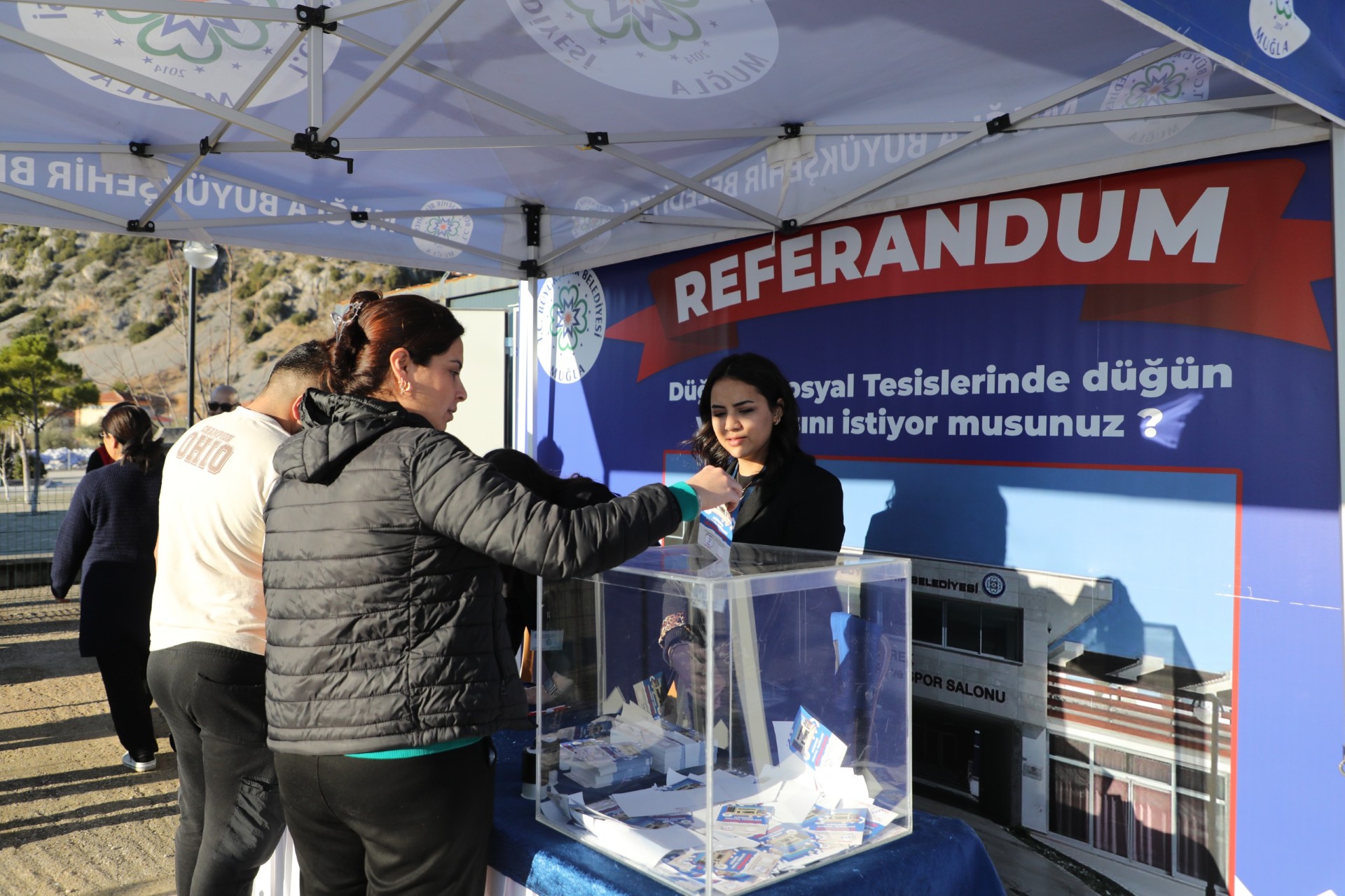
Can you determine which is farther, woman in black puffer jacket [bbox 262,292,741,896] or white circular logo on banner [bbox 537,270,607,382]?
white circular logo on banner [bbox 537,270,607,382]

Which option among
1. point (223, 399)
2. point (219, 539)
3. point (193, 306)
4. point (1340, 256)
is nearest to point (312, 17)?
point (219, 539)

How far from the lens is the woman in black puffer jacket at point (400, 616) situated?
47.2 inches

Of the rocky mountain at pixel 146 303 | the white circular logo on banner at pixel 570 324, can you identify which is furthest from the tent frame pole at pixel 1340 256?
the rocky mountain at pixel 146 303

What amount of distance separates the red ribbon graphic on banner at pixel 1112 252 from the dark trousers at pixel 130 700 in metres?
3.29

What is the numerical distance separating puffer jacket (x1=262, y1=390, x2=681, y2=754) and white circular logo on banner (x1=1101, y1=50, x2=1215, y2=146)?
1843 mm

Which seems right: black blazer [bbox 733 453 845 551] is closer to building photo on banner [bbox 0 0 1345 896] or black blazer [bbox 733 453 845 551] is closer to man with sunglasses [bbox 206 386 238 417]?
building photo on banner [bbox 0 0 1345 896]

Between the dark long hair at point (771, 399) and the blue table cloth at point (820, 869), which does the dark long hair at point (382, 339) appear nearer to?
the blue table cloth at point (820, 869)

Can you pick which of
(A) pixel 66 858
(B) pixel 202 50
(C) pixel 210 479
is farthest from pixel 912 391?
(A) pixel 66 858

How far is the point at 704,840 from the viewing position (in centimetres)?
128

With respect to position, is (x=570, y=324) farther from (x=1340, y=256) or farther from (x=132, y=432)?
(x=1340, y=256)

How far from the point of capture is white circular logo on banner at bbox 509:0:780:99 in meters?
2.26

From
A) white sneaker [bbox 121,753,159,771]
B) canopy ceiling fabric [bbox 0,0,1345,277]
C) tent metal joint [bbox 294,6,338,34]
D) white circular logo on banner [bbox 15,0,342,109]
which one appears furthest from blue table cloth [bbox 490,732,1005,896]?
white sneaker [bbox 121,753,159,771]

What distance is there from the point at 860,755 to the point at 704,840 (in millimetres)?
325

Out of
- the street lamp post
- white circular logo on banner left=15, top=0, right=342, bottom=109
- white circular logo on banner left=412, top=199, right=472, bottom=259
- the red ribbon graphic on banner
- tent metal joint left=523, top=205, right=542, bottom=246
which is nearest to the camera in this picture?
the red ribbon graphic on banner
